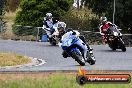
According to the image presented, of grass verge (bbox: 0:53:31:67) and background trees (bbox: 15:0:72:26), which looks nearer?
grass verge (bbox: 0:53:31:67)

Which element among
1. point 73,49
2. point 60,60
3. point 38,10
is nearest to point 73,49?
point 73,49

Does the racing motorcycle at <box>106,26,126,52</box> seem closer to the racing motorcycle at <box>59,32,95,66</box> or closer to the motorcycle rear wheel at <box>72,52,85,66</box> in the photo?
the racing motorcycle at <box>59,32,95,66</box>

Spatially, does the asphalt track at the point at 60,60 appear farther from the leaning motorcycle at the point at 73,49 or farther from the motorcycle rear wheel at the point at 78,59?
the leaning motorcycle at the point at 73,49

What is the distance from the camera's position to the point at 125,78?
10.5 m

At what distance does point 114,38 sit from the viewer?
95.0ft

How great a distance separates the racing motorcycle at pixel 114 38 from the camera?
28803 millimetres

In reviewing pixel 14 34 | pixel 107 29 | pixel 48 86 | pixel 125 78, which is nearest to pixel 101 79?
pixel 125 78

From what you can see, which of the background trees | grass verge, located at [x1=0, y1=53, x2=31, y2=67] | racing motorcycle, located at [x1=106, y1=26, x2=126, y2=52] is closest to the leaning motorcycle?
grass verge, located at [x1=0, y1=53, x2=31, y2=67]

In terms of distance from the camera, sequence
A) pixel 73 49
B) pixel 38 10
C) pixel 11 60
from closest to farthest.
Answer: pixel 73 49, pixel 11 60, pixel 38 10

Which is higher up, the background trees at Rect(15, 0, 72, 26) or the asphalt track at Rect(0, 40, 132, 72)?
the background trees at Rect(15, 0, 72, 26)

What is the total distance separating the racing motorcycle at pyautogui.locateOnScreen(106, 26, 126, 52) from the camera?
2880 cm

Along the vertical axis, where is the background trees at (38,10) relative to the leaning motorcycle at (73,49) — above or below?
above

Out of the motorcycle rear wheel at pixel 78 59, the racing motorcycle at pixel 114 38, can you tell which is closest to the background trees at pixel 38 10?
the racing motorcycle at pixel 114 38

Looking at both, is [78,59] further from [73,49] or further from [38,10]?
[38,10]
